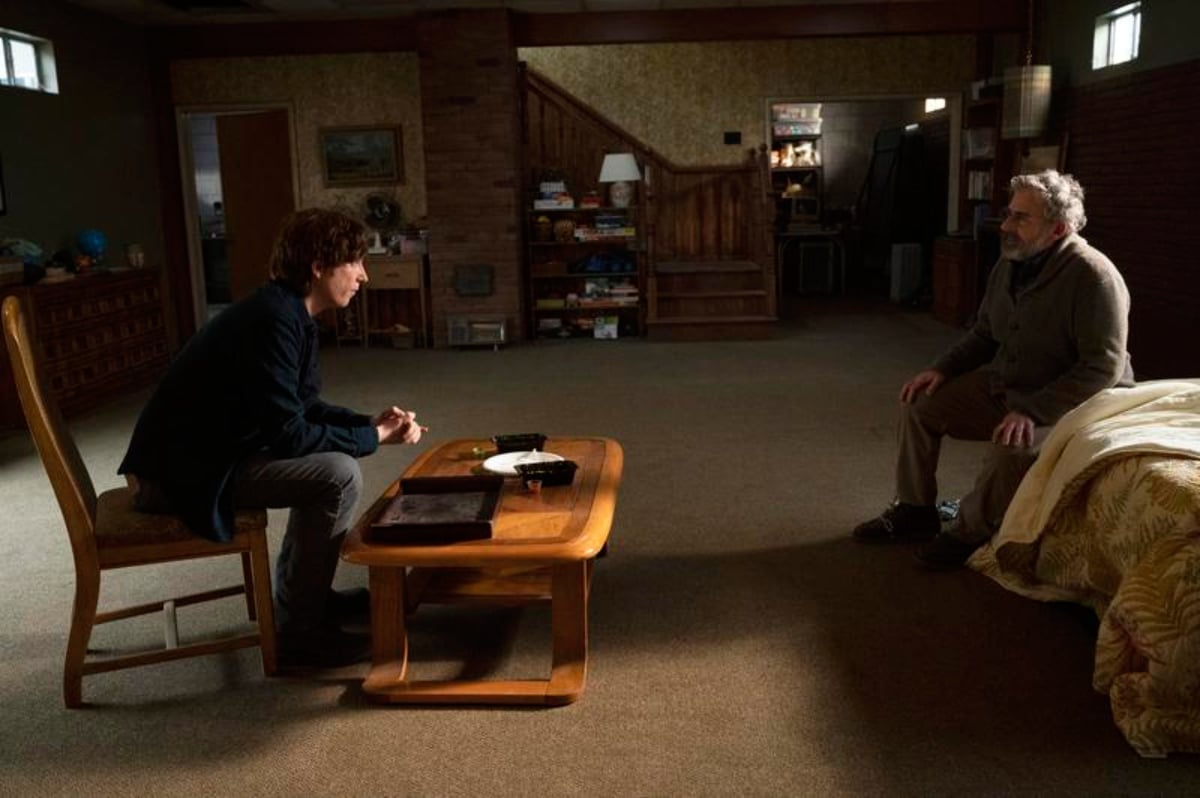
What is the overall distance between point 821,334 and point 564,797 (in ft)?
23.3

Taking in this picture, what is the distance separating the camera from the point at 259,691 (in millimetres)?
2695

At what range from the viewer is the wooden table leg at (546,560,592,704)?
8.54ft

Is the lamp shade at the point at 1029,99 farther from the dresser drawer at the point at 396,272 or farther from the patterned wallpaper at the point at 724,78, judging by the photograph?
the dresser drawer at the point at 396,272

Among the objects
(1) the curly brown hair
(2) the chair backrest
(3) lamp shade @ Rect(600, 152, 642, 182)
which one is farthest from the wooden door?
(2) the chair backrest

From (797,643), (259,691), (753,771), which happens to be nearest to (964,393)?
(797,643)

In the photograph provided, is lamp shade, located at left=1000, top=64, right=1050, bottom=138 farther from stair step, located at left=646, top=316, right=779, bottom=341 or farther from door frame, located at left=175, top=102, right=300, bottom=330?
door frame, located at left=175, top=102, right=300, bottom=330

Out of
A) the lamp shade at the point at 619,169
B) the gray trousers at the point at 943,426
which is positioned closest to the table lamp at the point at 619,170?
the lamp shade at the point at 619,169

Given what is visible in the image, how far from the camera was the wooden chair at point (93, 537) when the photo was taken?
2.53 meters

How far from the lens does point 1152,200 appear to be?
6.47m

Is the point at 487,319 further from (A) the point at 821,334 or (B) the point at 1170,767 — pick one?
(B) the point at 1170,767

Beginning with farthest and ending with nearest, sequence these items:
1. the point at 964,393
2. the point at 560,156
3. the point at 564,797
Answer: the point at 560,156 → the point at 964,393 → the point at 564,797

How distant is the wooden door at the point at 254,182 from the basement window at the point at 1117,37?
255 inches

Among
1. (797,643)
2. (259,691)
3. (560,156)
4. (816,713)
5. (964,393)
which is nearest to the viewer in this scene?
(816,713)

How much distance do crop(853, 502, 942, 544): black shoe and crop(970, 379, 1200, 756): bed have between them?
0.99ft
